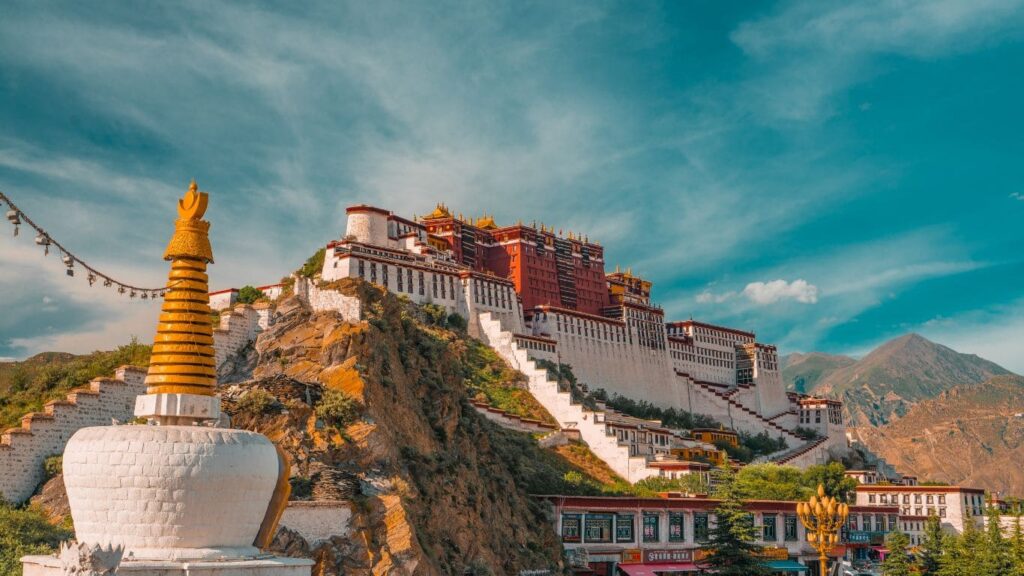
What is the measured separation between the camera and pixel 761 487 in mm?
63844

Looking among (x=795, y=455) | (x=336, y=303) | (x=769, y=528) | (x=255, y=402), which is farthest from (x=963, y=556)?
(x=795, y=455)

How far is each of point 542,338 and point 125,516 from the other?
207 feet

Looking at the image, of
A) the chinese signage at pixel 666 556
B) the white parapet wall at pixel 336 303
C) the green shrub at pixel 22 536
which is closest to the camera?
the green shrub at pixel 22 536

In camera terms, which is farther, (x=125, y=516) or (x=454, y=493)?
(x=454, y=493)

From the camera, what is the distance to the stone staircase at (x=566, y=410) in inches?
2474

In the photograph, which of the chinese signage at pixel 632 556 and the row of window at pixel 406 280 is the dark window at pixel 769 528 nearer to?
the chinese signage at pixel 632 556

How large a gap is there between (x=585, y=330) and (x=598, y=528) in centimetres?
4245

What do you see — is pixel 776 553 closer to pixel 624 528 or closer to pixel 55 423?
pixel 624 528

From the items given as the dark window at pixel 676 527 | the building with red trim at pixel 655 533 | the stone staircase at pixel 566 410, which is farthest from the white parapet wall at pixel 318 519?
the stone staircase at pixel 566 410

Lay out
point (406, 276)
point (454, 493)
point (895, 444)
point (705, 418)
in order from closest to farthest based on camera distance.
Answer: point (454, 493) < point (406, 276) < point (705, 418) < point (895, 444)

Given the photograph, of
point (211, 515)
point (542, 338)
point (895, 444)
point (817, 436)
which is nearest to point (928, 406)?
point (895, 444)

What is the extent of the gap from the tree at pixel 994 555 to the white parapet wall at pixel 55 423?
37605mm

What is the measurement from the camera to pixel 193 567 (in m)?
16.3

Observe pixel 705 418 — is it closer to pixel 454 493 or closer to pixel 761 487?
pixel 761 487
